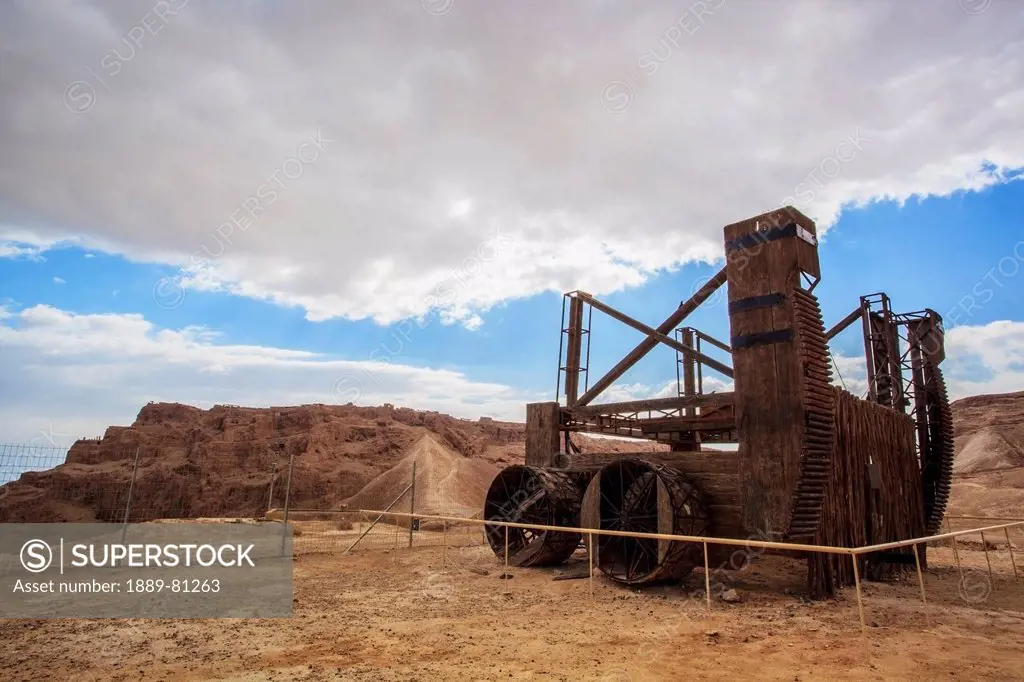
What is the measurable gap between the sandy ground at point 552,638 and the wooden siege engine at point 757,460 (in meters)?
1.13

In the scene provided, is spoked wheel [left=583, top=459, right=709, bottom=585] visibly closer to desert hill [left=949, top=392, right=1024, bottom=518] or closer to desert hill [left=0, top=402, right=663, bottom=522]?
desert hill [left=949, top=392, right=1024, bottom=518]

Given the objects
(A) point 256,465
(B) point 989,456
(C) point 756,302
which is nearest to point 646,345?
(C) point 756,302

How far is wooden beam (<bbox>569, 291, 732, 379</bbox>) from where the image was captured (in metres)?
12.5

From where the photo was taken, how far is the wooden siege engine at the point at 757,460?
9.02 metres

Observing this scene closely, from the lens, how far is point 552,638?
6660 mm

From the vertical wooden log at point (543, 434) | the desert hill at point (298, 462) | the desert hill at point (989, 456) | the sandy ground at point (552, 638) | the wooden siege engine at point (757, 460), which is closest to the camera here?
the sandy ground at point (552, 638)

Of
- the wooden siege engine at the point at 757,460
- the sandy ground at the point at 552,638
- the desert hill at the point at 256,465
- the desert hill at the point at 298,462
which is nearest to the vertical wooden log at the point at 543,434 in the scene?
the wooden siege engine at the point at 757,460

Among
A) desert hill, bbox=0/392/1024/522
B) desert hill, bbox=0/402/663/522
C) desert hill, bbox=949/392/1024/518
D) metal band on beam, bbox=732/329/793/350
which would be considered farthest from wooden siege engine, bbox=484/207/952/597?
desert hill, bbox=0/402/663/522

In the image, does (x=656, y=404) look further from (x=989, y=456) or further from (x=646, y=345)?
(x=989, y=456)

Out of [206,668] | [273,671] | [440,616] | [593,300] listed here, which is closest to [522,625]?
[440,616]

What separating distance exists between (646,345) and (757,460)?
15.7 ft

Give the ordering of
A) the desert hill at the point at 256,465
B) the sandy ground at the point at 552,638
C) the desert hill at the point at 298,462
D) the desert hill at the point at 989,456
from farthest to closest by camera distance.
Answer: the desert hill at the point at 256,465 → the desert hill at the point at 298,462 → the desert hill at the point at 989,456 → the sandy ground at the point at 552,638

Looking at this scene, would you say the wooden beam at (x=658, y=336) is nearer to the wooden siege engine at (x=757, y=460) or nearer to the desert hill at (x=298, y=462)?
the wooden siege engine at (x=757, y=460)

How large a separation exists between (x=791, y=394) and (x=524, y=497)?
6246 mm
